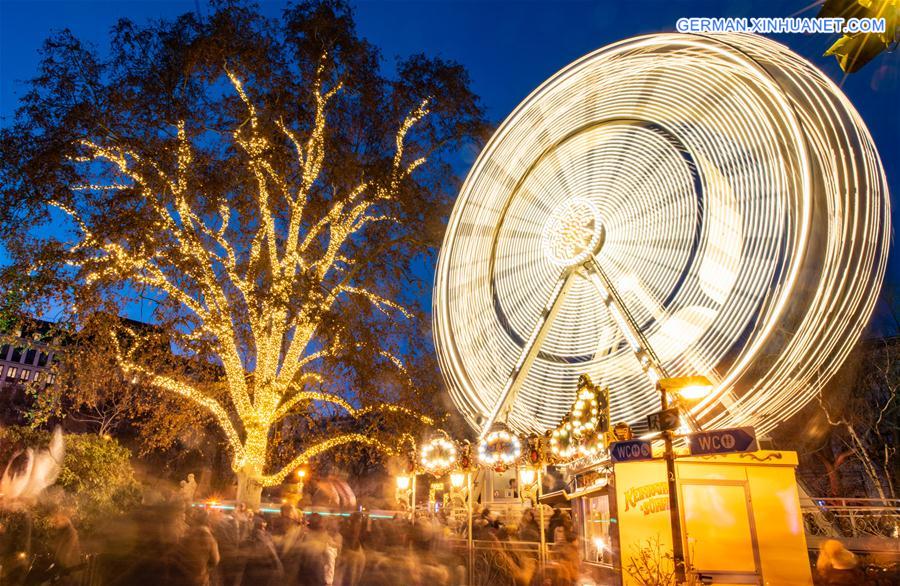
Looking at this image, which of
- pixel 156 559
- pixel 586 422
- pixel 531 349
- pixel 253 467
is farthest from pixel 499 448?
pixel 156 559

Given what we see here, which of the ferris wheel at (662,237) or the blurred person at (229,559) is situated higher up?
the ferris wheel at (662,237)

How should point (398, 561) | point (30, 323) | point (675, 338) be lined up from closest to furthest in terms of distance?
point (398, 561)
point (30, 323)
point (675, 338)

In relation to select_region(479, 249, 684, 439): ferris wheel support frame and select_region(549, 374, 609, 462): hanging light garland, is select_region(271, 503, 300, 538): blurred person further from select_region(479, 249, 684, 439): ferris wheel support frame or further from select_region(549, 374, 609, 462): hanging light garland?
select_region(479, 249, 684, 439): ferris wheel support frame

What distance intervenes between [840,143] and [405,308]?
30.7ft

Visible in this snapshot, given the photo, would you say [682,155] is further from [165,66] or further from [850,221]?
[165,66]

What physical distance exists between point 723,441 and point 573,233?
26.6 feet

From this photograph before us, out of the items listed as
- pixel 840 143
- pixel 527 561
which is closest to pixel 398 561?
pixel 527 561

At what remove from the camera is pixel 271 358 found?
12.2 metres

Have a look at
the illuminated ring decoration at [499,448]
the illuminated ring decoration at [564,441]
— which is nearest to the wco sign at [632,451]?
the illuminated ring decoration at [564,441]

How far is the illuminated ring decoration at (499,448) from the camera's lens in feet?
50.5

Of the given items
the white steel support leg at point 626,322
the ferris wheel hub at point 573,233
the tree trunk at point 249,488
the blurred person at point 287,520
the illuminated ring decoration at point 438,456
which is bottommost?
the blurred person at point 287,520

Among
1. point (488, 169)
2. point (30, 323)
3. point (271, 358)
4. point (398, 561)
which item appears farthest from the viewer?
point (488, 169)

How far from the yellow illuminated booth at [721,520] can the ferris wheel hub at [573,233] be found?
5266 mm

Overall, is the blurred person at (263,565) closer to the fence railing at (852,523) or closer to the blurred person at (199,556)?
the blurred person at (199,556)
